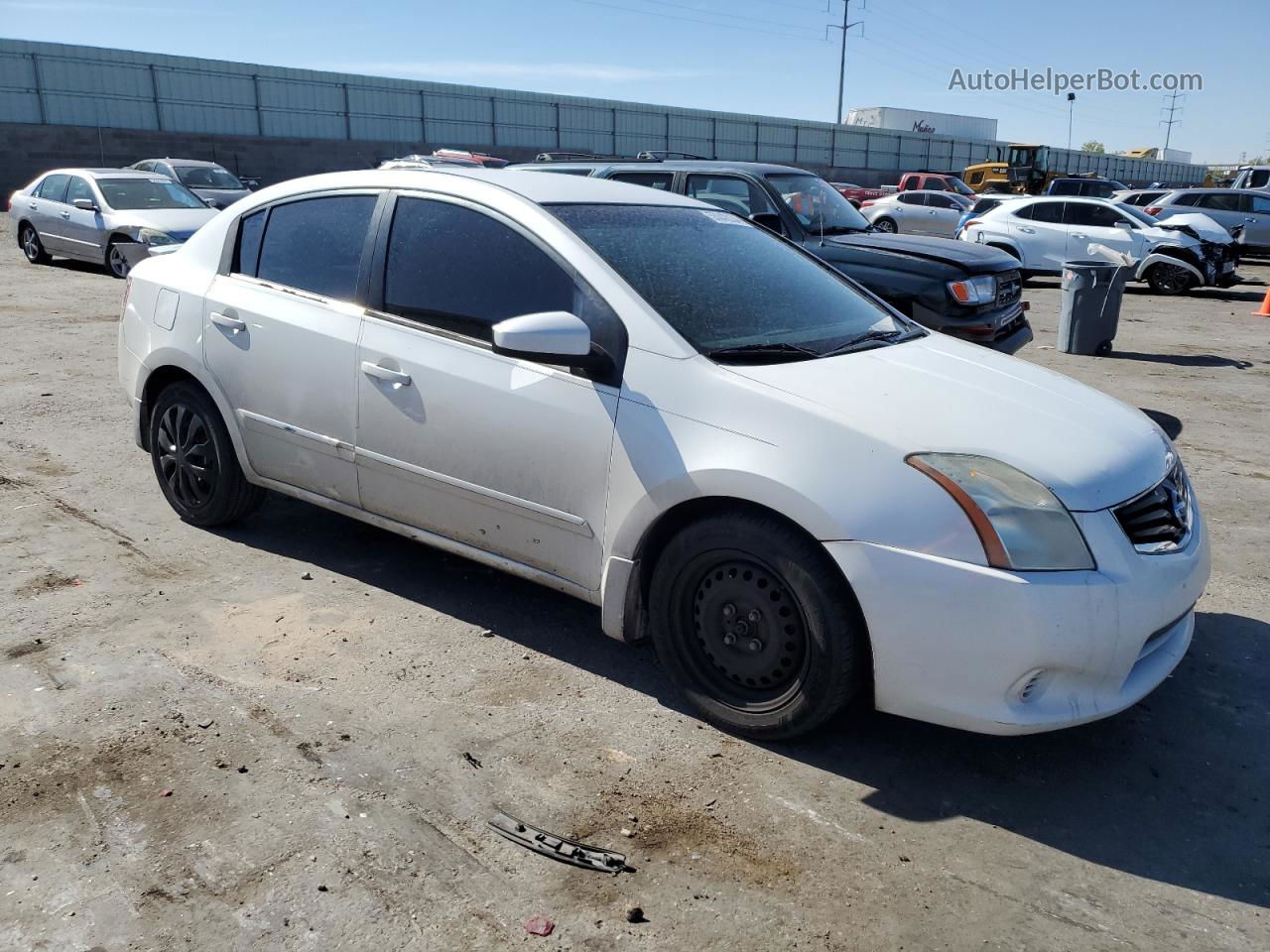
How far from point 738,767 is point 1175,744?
1.47m

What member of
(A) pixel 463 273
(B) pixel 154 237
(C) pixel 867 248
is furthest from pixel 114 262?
(A) pixel 463 273

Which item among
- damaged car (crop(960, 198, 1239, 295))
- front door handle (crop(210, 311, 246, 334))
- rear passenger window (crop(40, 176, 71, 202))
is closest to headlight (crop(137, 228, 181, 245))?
rear passenger window (crop(40, 176, 71, 202))

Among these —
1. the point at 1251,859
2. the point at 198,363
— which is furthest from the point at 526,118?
the point at 1251,859

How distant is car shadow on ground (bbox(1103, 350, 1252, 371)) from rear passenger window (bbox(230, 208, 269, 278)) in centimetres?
934

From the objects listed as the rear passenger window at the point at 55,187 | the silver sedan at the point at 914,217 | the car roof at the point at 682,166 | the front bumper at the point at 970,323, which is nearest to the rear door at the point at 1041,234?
the silver sedan at the point at 914,217

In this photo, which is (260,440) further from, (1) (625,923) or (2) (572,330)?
(1) (625,923)

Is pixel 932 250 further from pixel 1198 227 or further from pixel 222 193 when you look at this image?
pixel 222 193

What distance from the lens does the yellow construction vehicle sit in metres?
42.8

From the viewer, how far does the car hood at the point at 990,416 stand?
316 centimetres

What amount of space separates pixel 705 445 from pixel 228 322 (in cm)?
251

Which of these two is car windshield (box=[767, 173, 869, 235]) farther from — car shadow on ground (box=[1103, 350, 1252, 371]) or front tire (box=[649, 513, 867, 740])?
front tire (box=[649, 513, 867, 740])

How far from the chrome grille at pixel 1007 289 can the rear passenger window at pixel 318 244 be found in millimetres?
5828

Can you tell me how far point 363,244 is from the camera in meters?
4.38

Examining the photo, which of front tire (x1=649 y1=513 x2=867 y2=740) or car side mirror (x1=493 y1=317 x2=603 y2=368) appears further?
car side mirror (x1=493 y1=317 x2=603 y2=368)
